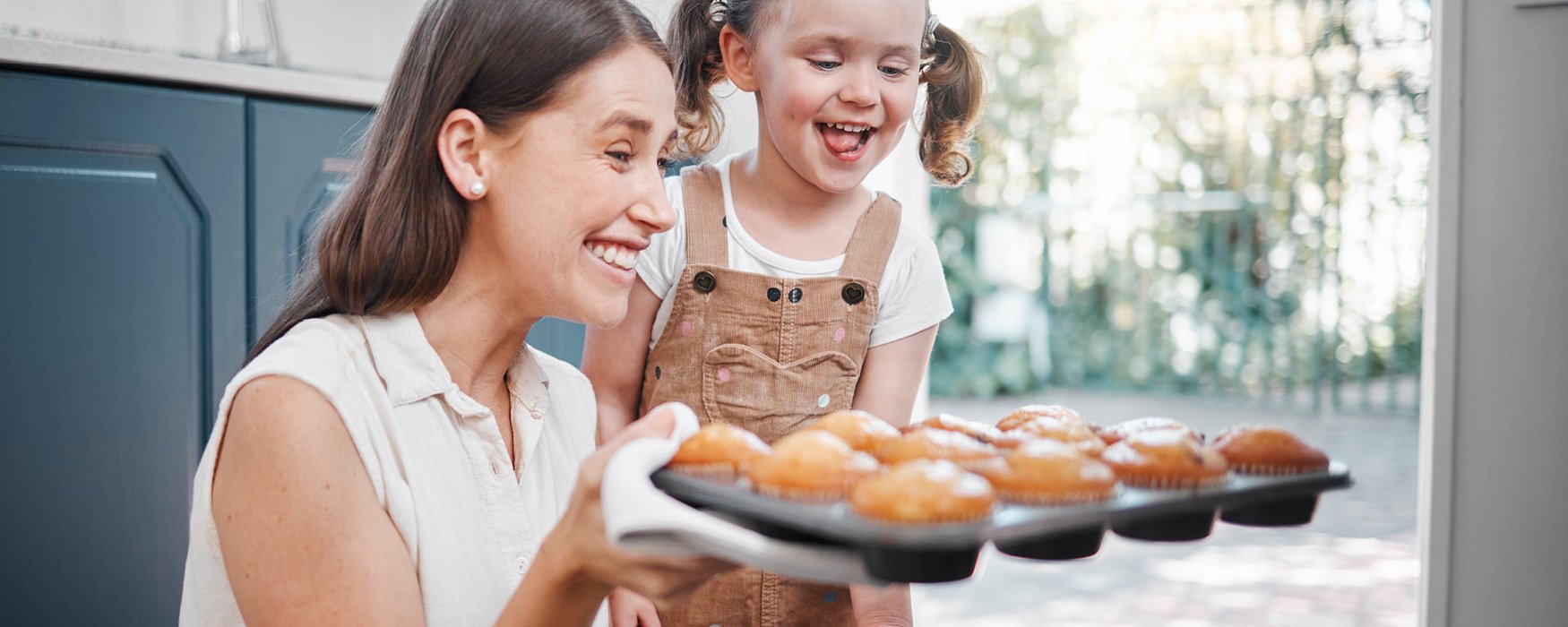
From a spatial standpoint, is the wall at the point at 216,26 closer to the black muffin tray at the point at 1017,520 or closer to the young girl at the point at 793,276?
the young girl at the point at 793,276

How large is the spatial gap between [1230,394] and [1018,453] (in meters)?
6.88

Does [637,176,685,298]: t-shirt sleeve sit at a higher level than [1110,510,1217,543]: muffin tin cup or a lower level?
higher

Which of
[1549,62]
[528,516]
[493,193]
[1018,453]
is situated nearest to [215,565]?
[528,516]

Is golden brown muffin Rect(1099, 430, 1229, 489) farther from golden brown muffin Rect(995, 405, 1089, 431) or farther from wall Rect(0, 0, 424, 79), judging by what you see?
wall Rect(0, 0, 424, 79)

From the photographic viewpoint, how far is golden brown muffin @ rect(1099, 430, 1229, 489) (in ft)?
3.04

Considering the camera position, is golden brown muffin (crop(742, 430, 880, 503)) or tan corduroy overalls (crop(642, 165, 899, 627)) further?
tan corduroy overalls (crop(642, 165, 899, 627))

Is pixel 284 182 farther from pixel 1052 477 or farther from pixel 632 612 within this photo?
pixel 1052 477

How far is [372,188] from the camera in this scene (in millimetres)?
1202

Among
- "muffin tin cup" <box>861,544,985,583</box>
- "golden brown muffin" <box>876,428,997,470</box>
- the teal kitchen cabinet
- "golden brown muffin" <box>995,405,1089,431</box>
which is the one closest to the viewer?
"muffin tin cup" <box>861,544,985,583</box>

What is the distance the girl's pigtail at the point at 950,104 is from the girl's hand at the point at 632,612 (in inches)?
32.1

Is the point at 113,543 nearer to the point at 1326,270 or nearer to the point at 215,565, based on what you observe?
the point at 215,565

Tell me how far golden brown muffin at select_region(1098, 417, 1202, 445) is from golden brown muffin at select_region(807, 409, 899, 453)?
190 mm

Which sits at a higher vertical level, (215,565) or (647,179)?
(647,179)

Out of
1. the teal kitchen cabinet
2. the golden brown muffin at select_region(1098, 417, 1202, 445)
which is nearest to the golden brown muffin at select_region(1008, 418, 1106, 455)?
the golden brown muffin at select_region(1098, 417, 1202, 445)
